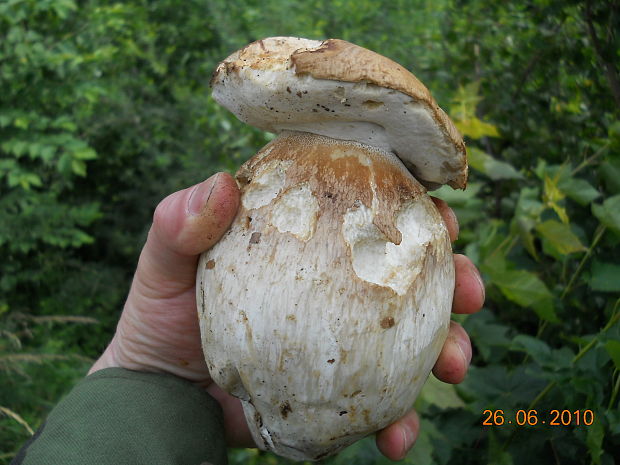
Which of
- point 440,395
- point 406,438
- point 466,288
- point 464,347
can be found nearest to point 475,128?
point 466,288

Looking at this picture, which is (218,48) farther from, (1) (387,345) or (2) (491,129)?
(1) (387,345)

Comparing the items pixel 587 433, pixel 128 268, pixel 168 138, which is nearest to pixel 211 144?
pixel 168 138

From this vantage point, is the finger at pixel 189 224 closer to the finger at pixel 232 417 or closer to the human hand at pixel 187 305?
the human hand at pixel 187 305

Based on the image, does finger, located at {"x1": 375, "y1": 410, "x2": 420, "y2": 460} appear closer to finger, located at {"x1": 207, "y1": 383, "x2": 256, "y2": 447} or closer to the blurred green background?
the blurred green background

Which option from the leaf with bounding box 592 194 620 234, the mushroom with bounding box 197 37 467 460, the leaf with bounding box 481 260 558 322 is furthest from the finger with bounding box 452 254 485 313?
the leaf with bounding box 592 194 620 234

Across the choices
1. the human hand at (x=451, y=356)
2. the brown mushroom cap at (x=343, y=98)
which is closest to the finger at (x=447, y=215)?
the human hand at (x=451, y=356)

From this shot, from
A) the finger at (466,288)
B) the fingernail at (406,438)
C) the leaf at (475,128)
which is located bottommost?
the fingernail at (406,438)

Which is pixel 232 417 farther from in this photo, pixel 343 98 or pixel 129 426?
pixel 343 98
